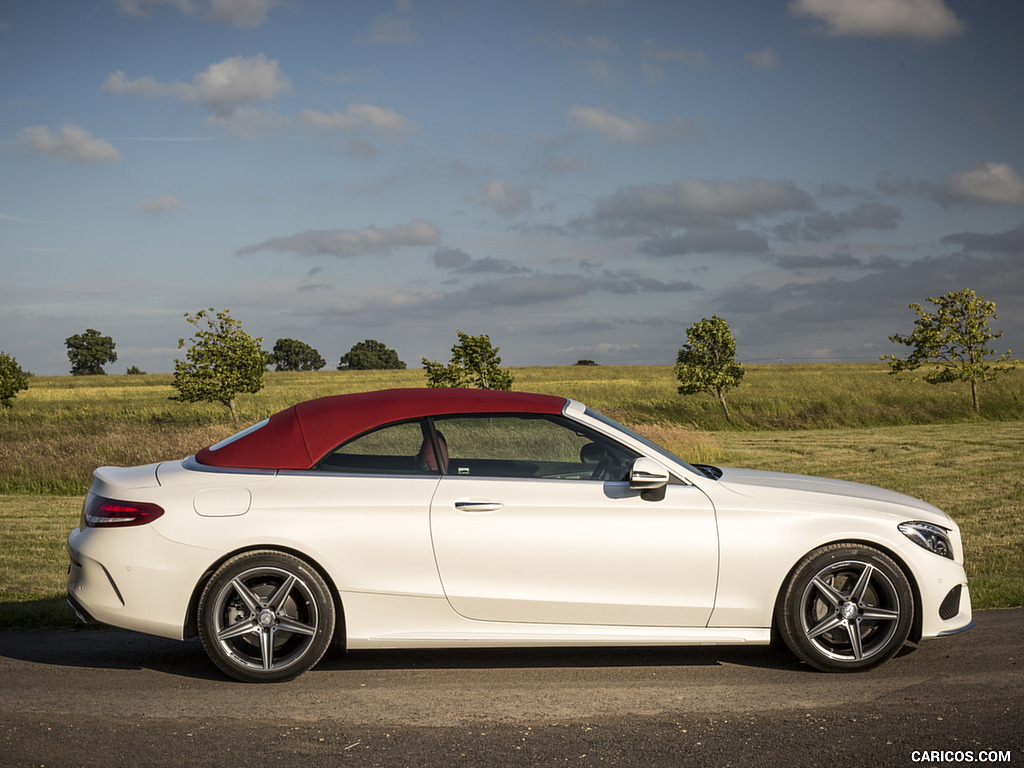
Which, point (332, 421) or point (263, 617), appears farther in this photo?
point (332, 421)

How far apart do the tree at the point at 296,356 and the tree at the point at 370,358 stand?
6.27 meters

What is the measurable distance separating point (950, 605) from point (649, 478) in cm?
182

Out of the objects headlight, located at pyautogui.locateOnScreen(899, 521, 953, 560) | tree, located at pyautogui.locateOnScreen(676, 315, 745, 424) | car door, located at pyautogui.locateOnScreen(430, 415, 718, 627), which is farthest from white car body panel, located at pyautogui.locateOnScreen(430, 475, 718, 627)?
tree, located at pyautogui.locateOnScreen(676, 315, 745, 424)

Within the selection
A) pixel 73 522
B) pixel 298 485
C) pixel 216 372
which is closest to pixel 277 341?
pixel 216 372

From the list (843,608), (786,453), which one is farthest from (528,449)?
(786,453)

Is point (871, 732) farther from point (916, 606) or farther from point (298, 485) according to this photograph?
point (298, 485)

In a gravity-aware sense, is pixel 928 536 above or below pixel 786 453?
above

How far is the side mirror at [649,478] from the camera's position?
15.6 ft

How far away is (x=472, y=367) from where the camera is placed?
33.3 metres

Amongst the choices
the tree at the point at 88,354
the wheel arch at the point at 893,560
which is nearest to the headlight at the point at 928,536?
the wheel arch at the point at 893,560

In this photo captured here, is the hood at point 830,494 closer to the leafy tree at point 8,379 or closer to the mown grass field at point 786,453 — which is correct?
the mown grass field at point 786,453

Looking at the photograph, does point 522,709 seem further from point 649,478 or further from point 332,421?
point 332,421

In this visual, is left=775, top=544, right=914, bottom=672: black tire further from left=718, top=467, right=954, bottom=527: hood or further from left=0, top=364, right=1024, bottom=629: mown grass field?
left=0, top=364, right=1024, bottom=629: mown grass field

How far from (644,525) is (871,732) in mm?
1444
